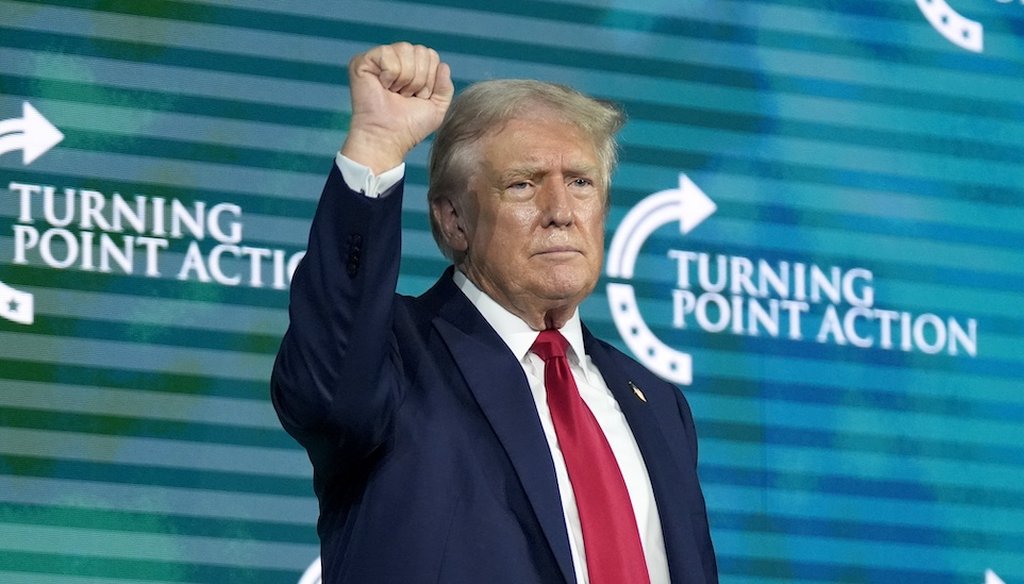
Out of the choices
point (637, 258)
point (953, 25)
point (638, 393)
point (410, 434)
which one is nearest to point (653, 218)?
point (637, 258)

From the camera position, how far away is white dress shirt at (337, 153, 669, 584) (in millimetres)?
1977

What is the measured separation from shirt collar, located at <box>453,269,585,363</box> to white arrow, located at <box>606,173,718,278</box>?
0.94 metres

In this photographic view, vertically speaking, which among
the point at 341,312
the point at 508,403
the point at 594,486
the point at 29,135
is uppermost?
the point at 29,135

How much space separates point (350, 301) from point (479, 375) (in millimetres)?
274

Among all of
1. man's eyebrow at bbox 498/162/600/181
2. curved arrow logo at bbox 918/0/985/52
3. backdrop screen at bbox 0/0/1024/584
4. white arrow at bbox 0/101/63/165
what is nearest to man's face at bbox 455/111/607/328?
man's eyebrow at bbox 498/162/600/181

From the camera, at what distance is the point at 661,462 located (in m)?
2.09

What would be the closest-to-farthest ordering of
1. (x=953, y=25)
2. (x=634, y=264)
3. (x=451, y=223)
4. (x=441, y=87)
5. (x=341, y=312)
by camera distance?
(x=341, y=312), (x=441, y=87), (x=451, y=223), (x=634, y=264), (x=953, y=25)

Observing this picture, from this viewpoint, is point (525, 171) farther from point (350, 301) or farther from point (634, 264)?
point (634, 264)

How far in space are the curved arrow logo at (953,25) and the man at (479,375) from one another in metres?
1.39

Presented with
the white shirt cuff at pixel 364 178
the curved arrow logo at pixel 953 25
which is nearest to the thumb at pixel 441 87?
the white shirt cuff at pixel 364 178

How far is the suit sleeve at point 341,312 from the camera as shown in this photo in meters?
1.77

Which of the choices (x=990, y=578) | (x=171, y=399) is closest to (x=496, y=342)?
(x=171, y=399)

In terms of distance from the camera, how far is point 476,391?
1.97m

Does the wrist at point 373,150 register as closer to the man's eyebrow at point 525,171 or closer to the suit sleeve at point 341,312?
the suit sleeve at point 341,312
